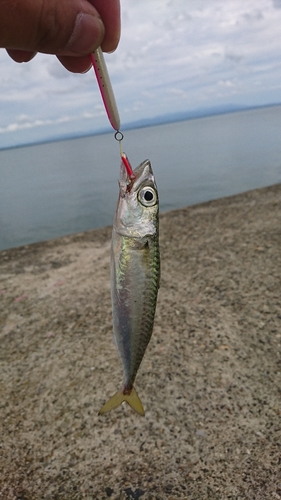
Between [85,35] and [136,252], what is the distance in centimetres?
103

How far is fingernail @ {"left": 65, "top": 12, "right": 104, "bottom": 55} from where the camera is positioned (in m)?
1.75

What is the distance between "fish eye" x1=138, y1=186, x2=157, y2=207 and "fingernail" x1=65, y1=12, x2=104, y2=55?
0.69 meters

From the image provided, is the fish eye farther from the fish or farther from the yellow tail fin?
the yellow tail fin

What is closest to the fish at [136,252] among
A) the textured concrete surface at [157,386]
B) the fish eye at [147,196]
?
the fish eye at [147,196]

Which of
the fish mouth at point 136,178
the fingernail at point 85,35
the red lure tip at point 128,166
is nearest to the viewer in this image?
the fingernail at point 85,35

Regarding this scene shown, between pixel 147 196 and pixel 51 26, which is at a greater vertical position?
pixel 51 26

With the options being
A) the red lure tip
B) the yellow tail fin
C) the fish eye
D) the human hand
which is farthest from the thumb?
the yellow tail fin

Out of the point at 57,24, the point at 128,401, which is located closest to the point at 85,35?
the point at 57,24

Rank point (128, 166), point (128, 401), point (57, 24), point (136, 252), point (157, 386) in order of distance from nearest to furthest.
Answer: point (57, 24) → point (128, 166) → point (136, 252) → point (128, 401) → point (157, 386)

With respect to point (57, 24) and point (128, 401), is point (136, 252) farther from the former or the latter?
point (57, 24)

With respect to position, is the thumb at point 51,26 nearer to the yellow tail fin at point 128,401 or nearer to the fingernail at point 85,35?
the fingernail at point 85,35

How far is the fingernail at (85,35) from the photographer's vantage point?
175 cm

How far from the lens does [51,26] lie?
1.74m

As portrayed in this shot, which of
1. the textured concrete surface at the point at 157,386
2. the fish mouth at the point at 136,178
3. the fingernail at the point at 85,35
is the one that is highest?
the fingernail at the point at 85,35
